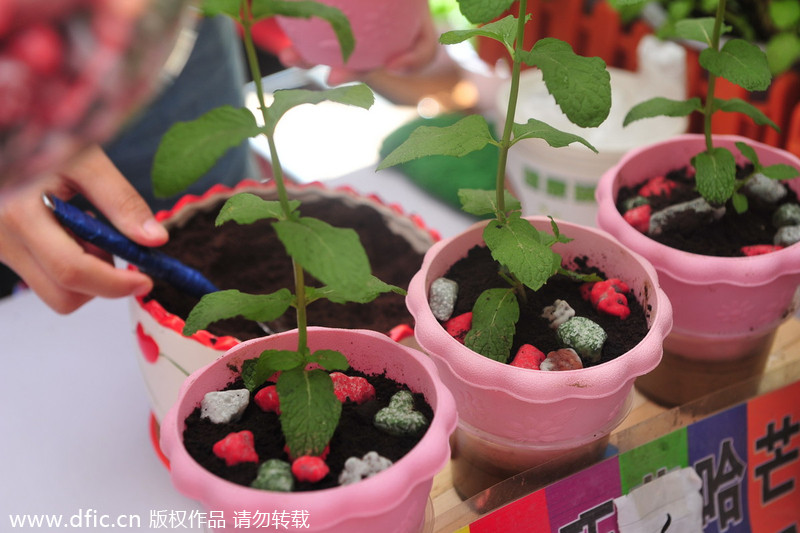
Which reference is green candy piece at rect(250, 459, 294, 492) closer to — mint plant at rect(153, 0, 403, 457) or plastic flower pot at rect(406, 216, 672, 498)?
mint plant at rect(153, 0, 403, 457)

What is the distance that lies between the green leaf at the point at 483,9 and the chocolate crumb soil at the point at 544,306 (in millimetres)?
284

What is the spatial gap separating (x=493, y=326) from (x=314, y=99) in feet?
0.96

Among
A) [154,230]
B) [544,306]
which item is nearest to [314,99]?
[544,306]

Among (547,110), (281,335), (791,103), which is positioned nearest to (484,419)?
(281,335)

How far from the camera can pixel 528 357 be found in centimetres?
72

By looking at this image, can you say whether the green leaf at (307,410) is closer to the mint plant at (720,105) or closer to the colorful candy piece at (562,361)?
the colorful candy piece at (562,361)

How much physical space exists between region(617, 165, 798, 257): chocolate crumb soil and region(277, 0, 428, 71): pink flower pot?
0.38 m

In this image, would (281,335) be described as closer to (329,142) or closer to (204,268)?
(204,268)

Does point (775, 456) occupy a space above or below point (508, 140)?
below

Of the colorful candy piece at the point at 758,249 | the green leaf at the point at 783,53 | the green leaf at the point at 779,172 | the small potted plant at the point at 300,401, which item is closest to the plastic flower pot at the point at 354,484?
the small potted plant at the point at 300,401

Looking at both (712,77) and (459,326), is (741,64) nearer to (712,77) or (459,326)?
(712,77)

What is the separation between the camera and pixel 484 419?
75 cm

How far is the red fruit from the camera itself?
0.76 ft

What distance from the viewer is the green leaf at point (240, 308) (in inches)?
24.5
